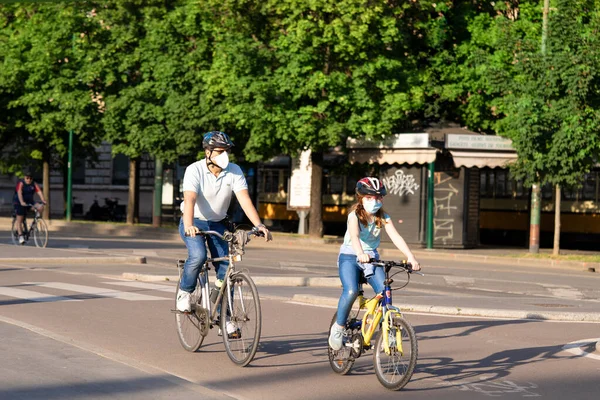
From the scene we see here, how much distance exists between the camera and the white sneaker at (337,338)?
29.1ft

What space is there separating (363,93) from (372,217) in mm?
24831

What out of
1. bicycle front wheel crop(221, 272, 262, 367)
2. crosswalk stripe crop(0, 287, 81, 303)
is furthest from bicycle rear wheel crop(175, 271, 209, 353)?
crosswalk stripe crop(0, 287, 81, 303)

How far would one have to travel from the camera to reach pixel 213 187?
9.52 metres

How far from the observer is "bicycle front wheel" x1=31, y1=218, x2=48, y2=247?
26484 millimetres

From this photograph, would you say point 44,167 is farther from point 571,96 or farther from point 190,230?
point 190,230

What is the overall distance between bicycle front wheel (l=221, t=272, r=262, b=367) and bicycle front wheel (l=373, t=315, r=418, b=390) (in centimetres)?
110

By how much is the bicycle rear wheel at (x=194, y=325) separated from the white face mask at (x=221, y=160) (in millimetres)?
1128

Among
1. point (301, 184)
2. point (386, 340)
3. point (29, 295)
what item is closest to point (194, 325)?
point (386, 340)

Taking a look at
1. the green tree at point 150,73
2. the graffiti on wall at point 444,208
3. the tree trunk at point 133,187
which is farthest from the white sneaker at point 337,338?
the tree trunk at point 133,187

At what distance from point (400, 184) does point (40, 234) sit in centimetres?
1232

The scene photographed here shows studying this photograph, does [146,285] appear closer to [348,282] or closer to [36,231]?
[348,282]

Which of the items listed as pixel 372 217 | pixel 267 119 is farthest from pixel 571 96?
pixel 372 217

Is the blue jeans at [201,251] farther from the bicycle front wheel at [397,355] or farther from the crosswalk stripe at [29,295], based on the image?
the crosswalk stripe at [29,295]

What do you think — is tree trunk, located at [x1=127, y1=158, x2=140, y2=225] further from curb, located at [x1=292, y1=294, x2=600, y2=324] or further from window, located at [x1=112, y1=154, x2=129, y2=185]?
curb, located at [x1=292, y1=294, x2=600, y2=324]
